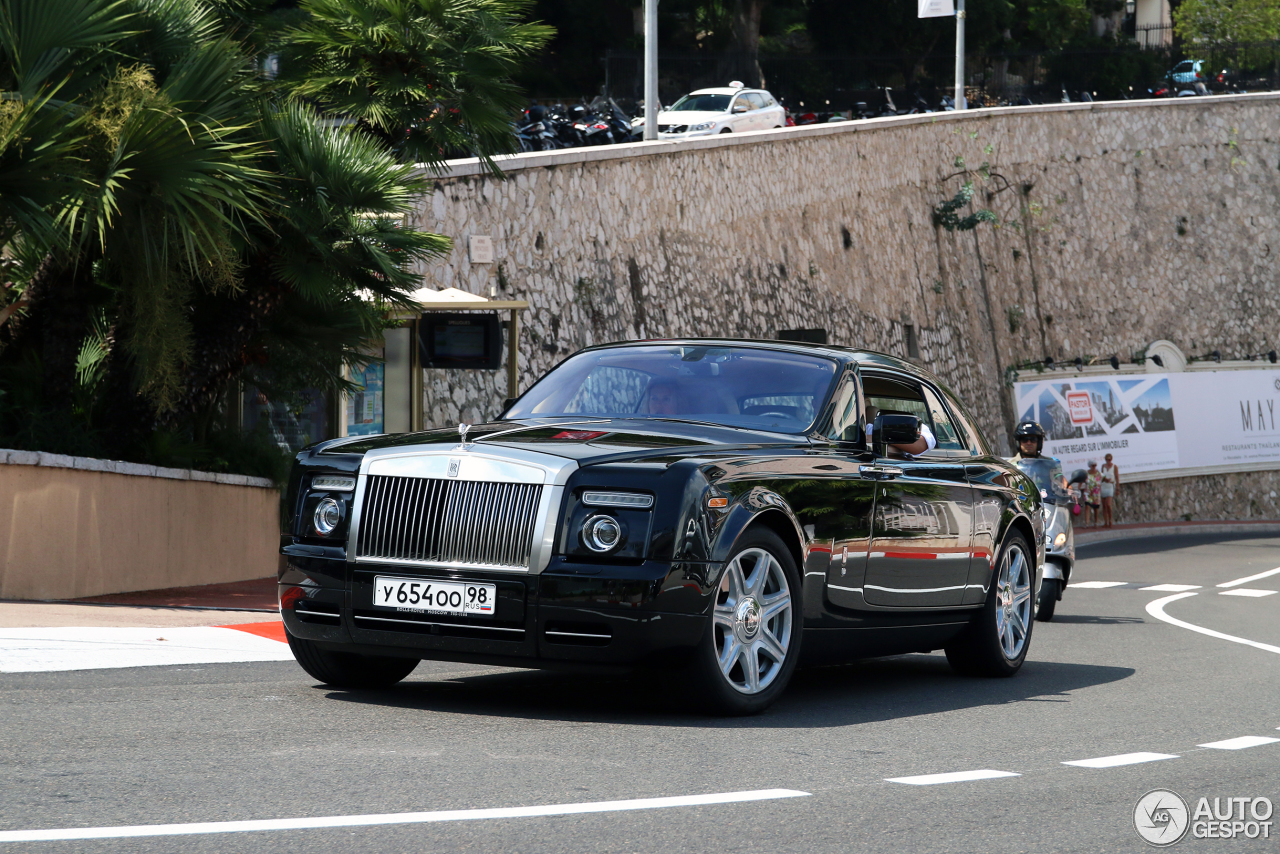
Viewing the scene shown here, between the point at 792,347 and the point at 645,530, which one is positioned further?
the point at 792,347

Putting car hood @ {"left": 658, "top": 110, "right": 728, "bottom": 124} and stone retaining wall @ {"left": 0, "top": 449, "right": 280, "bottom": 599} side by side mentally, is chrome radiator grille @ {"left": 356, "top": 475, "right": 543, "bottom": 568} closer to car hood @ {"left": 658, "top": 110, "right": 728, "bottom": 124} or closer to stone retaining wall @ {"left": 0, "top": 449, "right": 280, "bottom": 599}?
stone retaining wall @ {"left": 0, "top": 449, "right": 280, "bottom": 599}

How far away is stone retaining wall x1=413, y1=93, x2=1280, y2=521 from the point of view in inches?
971

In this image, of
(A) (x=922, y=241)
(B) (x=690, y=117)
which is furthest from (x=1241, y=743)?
(B) (x=690, y=117)

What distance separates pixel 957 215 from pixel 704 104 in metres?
6.85

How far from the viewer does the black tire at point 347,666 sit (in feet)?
24.5

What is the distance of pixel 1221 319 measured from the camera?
48594 millimetres

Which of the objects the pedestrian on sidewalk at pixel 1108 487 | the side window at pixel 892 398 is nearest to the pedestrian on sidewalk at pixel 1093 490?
the pedestrian on sidewalk at pixel 1108 487

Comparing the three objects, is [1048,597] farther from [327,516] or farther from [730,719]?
[327,516]

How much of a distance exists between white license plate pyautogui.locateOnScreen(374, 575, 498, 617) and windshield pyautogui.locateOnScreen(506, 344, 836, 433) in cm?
157

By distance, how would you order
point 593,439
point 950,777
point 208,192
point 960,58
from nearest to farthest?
point 950,777 < point 593,439 < point 208,192 < point 960,58

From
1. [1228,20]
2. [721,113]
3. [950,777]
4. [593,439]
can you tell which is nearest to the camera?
[950,777]

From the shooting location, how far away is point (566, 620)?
21.5 ft

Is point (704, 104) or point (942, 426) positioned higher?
point (704, 104)

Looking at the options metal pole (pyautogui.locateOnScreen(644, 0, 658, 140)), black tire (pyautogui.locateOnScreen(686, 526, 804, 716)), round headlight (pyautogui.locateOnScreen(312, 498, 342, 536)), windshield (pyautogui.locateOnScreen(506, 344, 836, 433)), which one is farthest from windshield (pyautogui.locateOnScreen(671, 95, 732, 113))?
round headlight (pyautogui.locateOnScreen(312, 498, 342, 536))
